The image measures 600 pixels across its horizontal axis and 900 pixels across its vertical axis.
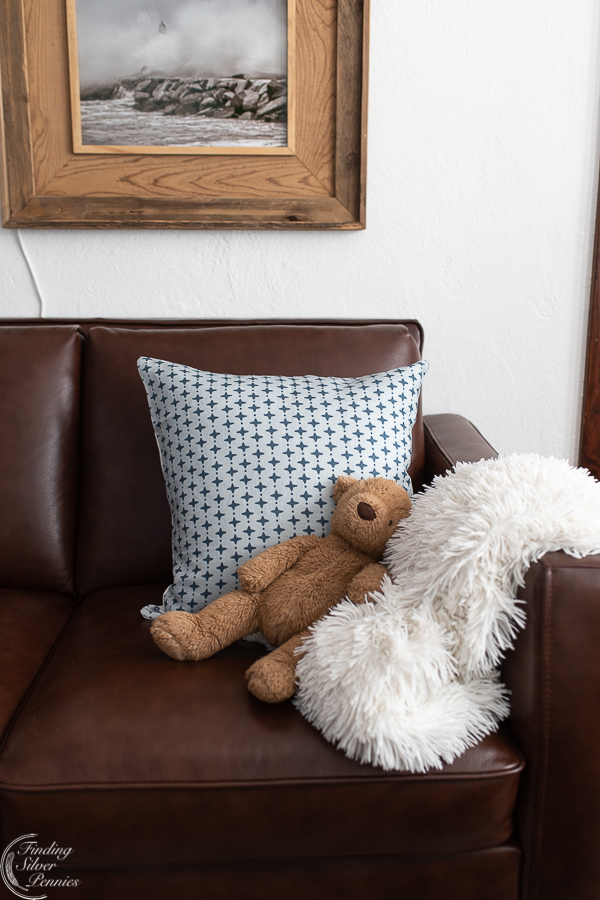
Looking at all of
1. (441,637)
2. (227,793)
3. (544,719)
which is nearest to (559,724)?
(544,719)

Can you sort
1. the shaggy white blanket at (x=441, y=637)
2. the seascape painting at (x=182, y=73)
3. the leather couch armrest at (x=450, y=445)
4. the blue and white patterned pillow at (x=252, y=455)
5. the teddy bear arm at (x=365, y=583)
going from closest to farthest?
the shaggy white blanket at (x=441, y=637) → the teddy bear arm at (x=365, y=583) → the blue and white patterned pillow at (x=252, y=455) → the leather couch armrest at (x=450, y=445) → the seascape painting at (x=182, y=73)

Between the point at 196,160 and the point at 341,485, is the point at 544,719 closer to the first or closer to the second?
the point at 341,485

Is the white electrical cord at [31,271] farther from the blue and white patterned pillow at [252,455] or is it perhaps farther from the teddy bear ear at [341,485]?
the teddy bear ear at [341,485]

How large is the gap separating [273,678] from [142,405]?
62 cm

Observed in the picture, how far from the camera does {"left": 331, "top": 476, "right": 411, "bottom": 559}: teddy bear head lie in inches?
35.3

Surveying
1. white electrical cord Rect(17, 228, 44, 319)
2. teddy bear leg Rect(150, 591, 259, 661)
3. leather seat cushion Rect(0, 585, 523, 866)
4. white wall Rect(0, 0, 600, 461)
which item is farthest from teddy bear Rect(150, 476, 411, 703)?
white electrical cord Rect(17, 228, 44, 319)

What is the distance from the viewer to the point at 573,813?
761 millimetres

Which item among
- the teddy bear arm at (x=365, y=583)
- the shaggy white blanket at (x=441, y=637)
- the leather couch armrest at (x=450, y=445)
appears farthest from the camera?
the leather couch armrest at (x=450, y=445)

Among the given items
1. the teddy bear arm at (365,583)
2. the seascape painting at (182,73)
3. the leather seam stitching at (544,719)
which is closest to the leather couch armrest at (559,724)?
the leather seam stitching at (544,719)

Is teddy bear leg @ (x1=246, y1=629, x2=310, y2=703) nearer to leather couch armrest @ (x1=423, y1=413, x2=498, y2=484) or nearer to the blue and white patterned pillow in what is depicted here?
the blue and white patterned pillow

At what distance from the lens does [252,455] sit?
984 mm

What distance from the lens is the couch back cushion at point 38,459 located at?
1174mm

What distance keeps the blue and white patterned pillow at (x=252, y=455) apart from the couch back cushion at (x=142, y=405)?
13 centimetres

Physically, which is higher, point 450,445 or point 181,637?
point 450,445
